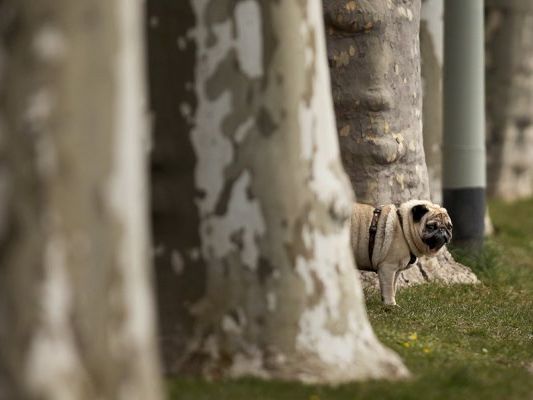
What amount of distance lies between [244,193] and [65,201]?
2155 mm

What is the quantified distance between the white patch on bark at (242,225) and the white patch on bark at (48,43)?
2.27 meters

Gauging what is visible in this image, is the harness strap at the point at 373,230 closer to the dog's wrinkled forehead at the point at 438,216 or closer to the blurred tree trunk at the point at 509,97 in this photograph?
the dog's wrinkled forehead at the point at 438,216

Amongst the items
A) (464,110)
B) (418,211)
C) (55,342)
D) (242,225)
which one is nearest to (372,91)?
(418,211)

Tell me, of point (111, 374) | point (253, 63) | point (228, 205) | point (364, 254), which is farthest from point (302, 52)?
point (364, 254)

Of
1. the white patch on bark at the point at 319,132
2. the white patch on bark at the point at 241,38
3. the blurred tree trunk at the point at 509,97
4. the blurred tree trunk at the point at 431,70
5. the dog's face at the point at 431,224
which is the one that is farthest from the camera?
the blurred tree trunk at the point at 509,97

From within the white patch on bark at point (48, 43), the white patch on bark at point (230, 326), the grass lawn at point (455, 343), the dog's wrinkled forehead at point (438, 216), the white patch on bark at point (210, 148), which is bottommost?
the grass lawn at point (455, 343)

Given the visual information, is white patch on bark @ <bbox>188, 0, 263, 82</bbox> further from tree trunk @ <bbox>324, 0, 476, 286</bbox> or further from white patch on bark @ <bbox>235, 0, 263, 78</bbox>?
tree trunk @ <bbox>324, 0, 476, 286</bbox>

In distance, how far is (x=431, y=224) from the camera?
11.8 meters

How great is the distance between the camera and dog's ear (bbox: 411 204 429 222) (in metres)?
11.9

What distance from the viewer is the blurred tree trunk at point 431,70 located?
601 inches

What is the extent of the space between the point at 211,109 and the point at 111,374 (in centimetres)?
236

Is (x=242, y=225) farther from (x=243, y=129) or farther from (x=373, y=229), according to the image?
(x=373, y=229)

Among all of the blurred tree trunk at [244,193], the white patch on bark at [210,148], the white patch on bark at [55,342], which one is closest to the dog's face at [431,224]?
the blurred tree trunk at [244,193]

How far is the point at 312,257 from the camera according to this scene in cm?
774
